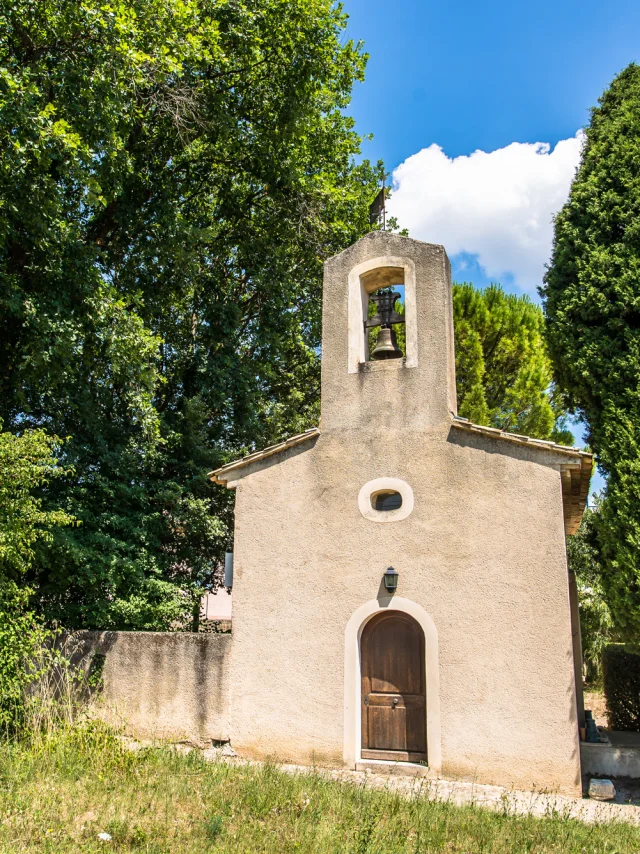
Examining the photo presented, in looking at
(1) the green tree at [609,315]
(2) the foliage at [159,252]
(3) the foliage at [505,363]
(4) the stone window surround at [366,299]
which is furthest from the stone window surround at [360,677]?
(3) the foliage at [505,363]

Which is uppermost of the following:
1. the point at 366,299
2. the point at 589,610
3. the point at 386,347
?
the point at 366,299

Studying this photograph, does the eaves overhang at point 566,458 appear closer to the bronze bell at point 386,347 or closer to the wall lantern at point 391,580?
the bronze bell at point 386,347

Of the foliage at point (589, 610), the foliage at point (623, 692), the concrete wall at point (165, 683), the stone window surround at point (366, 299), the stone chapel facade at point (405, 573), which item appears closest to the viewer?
the stone chapel facade at point (405, 573)

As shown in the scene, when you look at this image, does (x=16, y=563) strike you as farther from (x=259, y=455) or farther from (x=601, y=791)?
(x=601, y=791)

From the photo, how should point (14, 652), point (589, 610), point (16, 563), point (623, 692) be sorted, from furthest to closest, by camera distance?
point (589, 610)
point (623, 692)
point (16, 563)
point (14, 652)

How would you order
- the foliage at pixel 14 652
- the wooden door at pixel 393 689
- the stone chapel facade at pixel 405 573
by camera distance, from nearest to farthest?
the stone chapel facade at pixel 405 573 → the wooden door at pixel 393 689 → the foliage at pixel 14 652

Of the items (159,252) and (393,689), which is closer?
(393,689)

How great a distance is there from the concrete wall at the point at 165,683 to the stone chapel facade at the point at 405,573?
1.07 ft

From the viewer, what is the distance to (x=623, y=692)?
42.8ft

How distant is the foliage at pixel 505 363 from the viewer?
789 inches

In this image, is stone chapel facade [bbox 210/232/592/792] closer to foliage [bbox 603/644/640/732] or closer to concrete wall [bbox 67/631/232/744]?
concrete wall [bbox 67/631/232/744]

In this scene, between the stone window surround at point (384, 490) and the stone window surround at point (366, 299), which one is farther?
the stone window surround at point (366, 299)

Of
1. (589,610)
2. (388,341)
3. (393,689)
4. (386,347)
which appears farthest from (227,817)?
(589,610)

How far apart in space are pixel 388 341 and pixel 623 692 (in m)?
8.39
